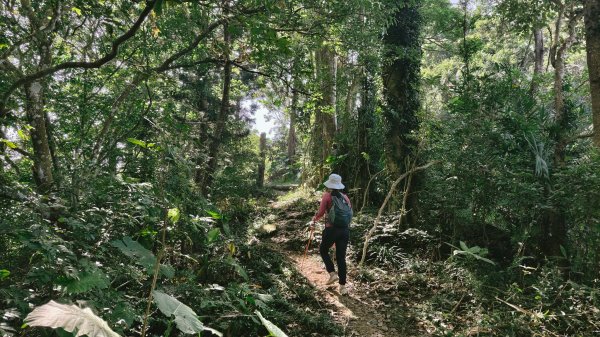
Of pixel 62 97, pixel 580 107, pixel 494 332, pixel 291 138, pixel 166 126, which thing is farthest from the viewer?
pixel 291 138

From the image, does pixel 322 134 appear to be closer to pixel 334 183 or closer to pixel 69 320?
pixel 334 183

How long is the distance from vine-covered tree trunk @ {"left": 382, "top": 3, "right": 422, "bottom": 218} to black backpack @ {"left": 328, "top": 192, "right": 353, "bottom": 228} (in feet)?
8.64

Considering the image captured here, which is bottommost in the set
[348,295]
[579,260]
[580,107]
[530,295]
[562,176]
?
[348,295]

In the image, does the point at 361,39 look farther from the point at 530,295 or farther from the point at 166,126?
the point at 530,295

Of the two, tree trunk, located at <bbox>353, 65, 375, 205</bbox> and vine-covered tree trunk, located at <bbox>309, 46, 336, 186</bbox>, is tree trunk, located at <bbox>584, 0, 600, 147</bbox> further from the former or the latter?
vine-covered tree trunk, located at <bbox>309, 46, 336, 186</bbox>

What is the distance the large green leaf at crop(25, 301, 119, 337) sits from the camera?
1.57 meters

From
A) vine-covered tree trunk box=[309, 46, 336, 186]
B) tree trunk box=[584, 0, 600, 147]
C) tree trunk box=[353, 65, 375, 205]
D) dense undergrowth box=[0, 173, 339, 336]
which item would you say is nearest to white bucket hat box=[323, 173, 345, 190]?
dense undergrowth box=[0, 173, 339, 336]

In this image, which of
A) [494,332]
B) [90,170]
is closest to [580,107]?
[494,332]

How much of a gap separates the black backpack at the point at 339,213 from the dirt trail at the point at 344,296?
123 centimetres

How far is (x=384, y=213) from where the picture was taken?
9234mm

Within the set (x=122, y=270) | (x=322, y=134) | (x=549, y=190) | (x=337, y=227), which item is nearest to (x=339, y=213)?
(x=337, y=227)

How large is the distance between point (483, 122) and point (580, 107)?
1.95 meters

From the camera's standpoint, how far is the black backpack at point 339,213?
624cm

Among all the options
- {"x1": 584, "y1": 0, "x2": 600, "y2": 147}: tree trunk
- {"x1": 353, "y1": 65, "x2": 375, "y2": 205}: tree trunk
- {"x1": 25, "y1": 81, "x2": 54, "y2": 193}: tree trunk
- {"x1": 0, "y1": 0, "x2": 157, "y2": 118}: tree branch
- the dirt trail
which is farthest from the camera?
{"x1": 353, "y1": 65, "x2": 375, "y2": 205}: tree trunk
